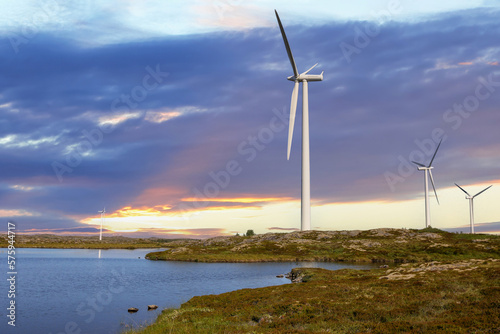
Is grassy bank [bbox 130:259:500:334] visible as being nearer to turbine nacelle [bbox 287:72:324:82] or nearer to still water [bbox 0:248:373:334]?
still water [bbox 0:248:373:334]

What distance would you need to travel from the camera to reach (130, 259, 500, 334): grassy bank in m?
24.4

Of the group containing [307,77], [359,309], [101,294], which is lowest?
[101,294]

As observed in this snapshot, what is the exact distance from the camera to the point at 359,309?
98.8ft

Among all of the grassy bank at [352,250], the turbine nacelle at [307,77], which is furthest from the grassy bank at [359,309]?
the turbine nacelle at [307,77]

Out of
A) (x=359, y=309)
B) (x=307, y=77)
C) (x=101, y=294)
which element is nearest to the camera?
(x=359, y=309)

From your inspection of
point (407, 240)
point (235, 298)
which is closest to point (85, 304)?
point (235, 298)

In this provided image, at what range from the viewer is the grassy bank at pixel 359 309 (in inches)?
960

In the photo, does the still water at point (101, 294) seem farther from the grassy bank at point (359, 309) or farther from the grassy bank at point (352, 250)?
the grassy bank at point (352, 250)

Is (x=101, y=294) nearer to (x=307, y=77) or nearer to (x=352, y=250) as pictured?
(x=352, y=250)

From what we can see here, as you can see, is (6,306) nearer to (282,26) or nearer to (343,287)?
(343,287)

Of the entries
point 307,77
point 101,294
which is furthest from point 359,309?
point 307,77

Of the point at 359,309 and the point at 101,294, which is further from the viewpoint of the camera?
the point at 101,294

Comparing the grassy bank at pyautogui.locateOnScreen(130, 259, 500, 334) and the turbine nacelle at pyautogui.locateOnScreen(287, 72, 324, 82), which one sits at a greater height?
the turbine nacelle at pyautogui.locateOnScreen(287, 72, 324, 82)

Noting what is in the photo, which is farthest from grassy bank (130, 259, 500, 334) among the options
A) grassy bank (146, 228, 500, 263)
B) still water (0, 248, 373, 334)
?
grassy bank (146, 228, 500, 263)
